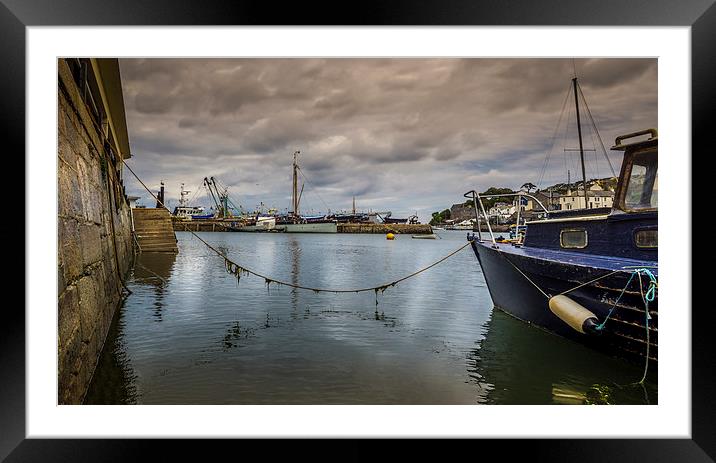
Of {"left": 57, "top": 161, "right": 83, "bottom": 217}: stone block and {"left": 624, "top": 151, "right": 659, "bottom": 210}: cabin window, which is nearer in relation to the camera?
{"left": 57, "top": 161, "right": 83, "bottom": 217}: stone block

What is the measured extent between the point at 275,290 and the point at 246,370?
671cm

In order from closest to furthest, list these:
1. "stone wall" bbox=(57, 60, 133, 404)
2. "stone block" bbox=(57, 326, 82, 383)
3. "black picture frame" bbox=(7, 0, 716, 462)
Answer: "black picture frame" bbox=(7, 0, 716, 462) → "stone block" bbox=(57, 326, 82, 383) → "stone wall" bbox=(57, 60, 133, 404)

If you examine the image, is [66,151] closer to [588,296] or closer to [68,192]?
[68,192]

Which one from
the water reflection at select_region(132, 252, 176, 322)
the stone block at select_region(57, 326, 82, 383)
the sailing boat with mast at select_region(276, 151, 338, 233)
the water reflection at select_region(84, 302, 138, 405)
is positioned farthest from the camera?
the sailing boat with mast at select_region(276, 151, 338, 233)

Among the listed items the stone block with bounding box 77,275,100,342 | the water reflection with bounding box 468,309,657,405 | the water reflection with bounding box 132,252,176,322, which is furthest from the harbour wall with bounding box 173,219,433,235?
the stone block with bounding box 77,275,100,342

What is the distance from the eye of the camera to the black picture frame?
2240mm

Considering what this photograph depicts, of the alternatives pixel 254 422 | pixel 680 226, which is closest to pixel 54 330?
pixel 254 422

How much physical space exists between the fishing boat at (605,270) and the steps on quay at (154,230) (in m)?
16.1

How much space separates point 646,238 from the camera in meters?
5.30

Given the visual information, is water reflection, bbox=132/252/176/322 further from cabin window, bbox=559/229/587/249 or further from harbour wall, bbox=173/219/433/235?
harbour wall, bbox=173/219/433/235

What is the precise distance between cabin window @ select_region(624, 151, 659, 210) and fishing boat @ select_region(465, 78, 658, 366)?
1 cm
